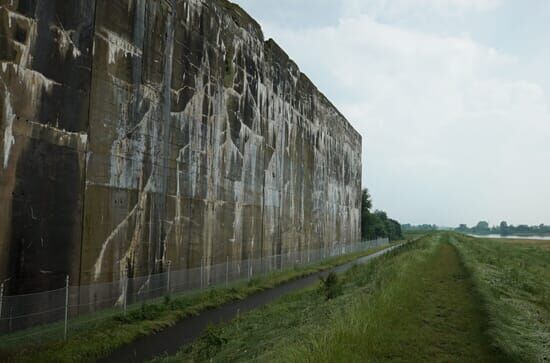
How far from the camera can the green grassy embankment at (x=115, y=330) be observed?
9469mm

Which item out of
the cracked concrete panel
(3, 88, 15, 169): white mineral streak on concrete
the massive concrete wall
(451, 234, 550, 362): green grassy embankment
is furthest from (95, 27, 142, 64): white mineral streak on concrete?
(451, 234, 550, 362): green grassy embankment

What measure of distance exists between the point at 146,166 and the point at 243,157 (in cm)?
920

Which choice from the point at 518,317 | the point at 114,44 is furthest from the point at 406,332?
the point at 114,44

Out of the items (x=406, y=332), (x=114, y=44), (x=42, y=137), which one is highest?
(x=114, y=44)

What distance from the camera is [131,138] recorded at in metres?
15.4

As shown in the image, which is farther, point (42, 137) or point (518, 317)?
point (42, 137)

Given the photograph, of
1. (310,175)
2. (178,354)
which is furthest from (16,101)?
(310,175)

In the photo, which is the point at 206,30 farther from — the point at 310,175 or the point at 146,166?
the point at 310,175

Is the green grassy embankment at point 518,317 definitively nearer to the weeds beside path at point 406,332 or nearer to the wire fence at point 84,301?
the weeds beside path at point 406,332

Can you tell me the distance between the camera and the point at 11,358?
905cm

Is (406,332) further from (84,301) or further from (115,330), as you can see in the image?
(84,301)

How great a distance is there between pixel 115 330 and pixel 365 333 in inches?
258

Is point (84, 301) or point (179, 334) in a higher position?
point (84, 301)

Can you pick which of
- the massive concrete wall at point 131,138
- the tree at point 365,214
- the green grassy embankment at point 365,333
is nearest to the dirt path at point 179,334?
the green grassy embankment at point 365,333
